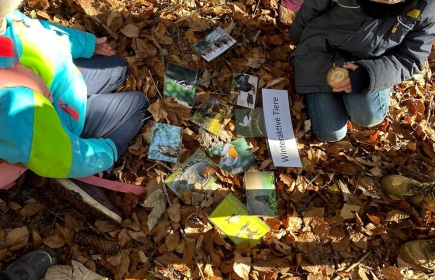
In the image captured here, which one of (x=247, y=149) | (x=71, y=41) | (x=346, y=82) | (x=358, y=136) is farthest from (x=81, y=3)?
(x=358, y=136)

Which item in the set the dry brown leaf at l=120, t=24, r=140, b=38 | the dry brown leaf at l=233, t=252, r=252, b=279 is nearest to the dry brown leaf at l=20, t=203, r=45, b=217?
the dry brown leaf at l=233, t=252, r=252, b=279

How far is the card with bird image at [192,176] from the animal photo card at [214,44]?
696 millimetres

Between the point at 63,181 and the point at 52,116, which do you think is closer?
the point at 52,116

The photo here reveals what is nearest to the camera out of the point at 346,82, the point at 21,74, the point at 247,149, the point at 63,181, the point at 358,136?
the point at 21,74

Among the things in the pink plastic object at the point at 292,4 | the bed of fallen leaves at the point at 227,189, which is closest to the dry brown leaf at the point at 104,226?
the bed of fallen leaves at the point at 227,189

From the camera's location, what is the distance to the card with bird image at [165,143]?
7.25ft

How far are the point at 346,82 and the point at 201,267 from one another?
1.30m

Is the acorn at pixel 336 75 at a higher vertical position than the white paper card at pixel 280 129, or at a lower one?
higher

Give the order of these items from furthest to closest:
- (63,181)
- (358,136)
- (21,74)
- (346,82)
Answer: (358,136) < (346,82) < (63,181) < (21,74)

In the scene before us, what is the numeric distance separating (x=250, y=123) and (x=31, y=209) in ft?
4.39

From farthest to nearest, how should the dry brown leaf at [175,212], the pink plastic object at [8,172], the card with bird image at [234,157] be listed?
the card with bird image at [234,157] < the dry brown leaf at [175,212] < the pink plastic object at [8,172]

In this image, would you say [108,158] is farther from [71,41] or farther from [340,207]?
[340,207]

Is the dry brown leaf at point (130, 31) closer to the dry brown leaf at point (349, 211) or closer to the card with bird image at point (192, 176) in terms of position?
the card with bird image at point (192, 176)

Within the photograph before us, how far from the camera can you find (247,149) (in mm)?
2342
